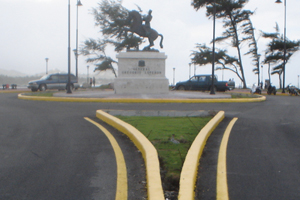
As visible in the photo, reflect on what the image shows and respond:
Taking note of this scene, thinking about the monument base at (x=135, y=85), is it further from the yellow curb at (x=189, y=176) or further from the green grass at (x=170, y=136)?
the yellow curb at (x=189, y=176)

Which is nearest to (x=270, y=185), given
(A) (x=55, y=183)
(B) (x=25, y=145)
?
(A) (x=55, y=183)

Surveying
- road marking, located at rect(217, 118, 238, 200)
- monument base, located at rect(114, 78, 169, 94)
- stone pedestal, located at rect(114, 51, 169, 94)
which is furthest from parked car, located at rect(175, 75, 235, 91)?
road marking, located at rect(217, 118, 238, 200)

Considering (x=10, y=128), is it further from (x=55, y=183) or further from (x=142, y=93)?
(x=142, y=93)

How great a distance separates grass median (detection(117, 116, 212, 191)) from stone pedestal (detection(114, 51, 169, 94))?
11.9m

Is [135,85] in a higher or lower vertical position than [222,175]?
higher

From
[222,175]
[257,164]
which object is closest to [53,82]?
[257,164]

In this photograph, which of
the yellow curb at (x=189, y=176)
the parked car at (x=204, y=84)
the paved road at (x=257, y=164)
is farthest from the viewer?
the parked car at (x=204, y=84)

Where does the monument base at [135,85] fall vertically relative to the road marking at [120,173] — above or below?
above

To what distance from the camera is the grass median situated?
15.9 feet

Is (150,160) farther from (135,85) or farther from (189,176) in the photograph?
(135,85)

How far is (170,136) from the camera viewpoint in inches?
298

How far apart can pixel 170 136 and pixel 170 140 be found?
0.48 meters

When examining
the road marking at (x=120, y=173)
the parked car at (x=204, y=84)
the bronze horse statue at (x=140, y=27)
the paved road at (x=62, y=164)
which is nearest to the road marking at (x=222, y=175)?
the paved road at (x=62, y=164)

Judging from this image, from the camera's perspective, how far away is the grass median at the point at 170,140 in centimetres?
483
